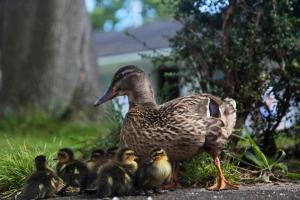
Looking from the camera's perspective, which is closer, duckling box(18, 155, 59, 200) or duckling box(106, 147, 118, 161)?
duckling box(18, 155, 59, 200)

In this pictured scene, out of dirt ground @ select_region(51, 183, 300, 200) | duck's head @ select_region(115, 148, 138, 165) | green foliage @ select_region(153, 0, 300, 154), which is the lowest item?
dirt ground @ select_region(51, 183, 300, 200)

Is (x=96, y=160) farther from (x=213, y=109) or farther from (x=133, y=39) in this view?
(x=133, y=39)

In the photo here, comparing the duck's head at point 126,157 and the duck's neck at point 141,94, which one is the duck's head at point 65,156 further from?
the duck's neck at point 141,94

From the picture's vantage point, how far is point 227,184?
6.32m

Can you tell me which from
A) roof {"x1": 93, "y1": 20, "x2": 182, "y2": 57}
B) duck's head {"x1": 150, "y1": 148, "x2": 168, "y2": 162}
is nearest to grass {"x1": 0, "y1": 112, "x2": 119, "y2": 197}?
duck's head {"x1": 150, "y1": 148, "x2": 168, "y2": 162}

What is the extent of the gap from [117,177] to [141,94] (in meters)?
1.17

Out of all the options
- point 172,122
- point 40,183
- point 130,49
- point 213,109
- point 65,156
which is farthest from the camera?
point 130,49

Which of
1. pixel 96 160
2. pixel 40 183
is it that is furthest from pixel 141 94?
pixel 40 183

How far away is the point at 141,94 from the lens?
670cm

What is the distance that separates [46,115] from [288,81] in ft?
29.2

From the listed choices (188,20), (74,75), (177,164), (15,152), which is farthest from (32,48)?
(177,164)

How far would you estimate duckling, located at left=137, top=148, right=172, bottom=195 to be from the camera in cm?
582

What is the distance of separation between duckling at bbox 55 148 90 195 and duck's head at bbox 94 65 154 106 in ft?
2.54

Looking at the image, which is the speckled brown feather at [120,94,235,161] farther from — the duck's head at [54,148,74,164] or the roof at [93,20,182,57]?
the roof at [93,20,182,57]
